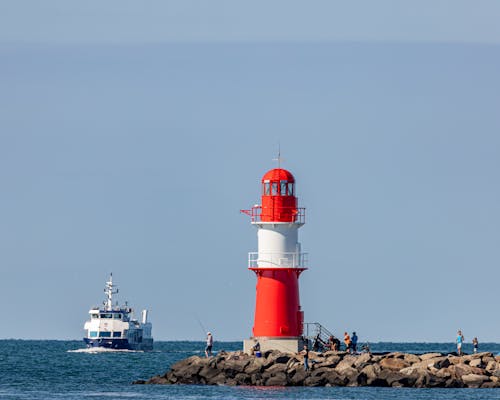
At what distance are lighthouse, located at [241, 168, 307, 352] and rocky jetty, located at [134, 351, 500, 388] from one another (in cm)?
108

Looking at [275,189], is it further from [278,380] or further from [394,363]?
[394,363]

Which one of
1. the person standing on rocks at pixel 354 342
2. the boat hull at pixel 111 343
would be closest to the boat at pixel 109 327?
the boat hull at pixel 111 343

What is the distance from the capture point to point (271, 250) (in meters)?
60.2

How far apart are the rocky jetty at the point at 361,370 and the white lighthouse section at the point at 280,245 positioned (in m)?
4.00

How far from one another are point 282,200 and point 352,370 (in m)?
8.06

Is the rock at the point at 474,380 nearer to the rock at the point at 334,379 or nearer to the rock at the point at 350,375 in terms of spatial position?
the rock at the point at 350,375

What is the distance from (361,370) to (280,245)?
651 cm

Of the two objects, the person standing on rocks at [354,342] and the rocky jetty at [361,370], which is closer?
the rocky jetty at [361,370]

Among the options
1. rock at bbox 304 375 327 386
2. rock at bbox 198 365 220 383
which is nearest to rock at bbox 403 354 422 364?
rock at bbox 304 375 327 386

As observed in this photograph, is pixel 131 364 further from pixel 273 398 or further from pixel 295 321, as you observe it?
pixel 273 398

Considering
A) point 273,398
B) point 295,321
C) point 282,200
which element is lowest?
point 273,398

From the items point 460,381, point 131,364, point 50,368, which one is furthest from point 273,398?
point 131,364

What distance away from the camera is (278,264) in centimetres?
6003

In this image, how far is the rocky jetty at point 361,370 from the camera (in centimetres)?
5919
